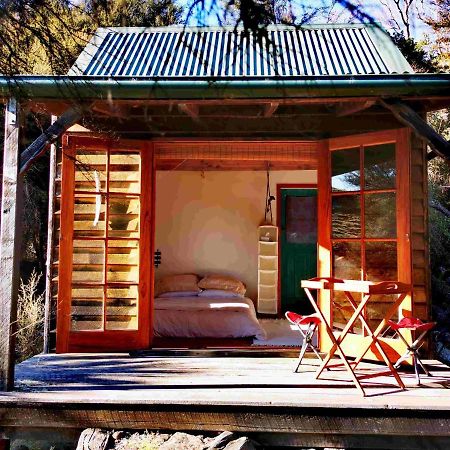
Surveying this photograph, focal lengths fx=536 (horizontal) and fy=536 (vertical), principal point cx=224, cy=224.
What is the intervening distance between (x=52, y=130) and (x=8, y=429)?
219 centimetres

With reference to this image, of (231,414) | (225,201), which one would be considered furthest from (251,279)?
(231,414)

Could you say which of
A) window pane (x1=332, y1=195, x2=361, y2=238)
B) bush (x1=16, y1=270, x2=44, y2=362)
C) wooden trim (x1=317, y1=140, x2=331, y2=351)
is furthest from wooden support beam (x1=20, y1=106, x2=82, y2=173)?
bush (x1=16, y1=270, x2=44, y2=362)

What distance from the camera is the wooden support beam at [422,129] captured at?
3.87m

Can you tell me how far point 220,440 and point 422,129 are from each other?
2.62m

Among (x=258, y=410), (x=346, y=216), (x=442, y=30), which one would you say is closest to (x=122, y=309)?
(x=258, y=410)

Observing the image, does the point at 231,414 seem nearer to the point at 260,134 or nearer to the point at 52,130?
the point at 52,130

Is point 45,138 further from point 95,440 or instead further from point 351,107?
point 351,107

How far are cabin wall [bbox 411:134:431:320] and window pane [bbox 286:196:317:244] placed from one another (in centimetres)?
431

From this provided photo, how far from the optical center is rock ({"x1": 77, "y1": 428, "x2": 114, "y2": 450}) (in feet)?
11.7

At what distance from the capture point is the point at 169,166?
28.0 feet

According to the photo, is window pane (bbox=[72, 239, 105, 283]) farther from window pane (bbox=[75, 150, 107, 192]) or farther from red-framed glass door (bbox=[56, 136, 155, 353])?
window pane (bbox=[75, 150, 107, 192])

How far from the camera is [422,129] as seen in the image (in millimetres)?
3930

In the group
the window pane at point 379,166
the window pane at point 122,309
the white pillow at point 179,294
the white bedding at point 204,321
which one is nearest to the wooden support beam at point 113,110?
the window pane at point 122,309

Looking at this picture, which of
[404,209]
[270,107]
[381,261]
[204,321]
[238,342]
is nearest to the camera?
[270,107]
